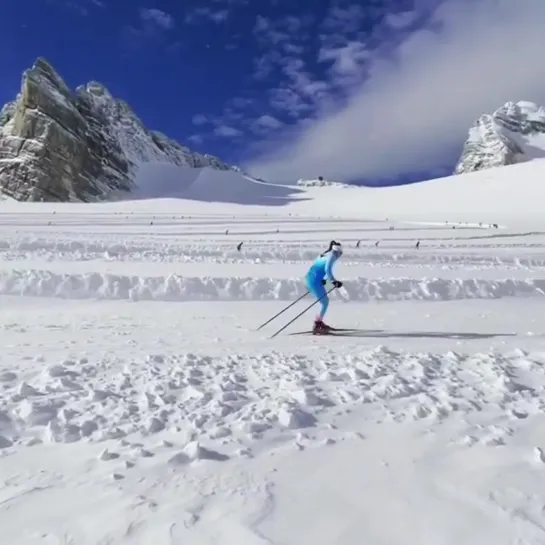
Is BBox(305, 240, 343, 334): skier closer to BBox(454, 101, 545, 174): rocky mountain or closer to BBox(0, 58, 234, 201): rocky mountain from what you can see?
BBox(0, 58, 234, 201): rocky mountain

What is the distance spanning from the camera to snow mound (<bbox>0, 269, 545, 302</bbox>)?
41.4 ft

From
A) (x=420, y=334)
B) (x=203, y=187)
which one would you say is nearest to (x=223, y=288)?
(x=420, y=334)

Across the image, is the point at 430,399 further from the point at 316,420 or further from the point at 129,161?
the point at 129,161

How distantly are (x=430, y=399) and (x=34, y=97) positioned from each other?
101425 millimetres

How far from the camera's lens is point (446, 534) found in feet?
10.3

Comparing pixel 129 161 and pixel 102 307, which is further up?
pixel 129 161

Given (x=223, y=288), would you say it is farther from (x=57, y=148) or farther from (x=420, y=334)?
(x=57, y=148)

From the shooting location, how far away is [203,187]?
9731 cm

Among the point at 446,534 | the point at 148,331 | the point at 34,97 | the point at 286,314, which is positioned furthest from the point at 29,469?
the point at 34,97

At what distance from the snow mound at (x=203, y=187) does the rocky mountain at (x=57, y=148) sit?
12.3 feet

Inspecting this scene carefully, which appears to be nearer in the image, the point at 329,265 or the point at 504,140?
the point at 329,265

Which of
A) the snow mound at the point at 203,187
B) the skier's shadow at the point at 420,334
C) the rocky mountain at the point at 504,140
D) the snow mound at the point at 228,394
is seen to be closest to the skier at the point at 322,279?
the skier's shadow at the point at 420,334

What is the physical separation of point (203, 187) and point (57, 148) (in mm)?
27339

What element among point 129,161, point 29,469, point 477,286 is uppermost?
point 129,161
